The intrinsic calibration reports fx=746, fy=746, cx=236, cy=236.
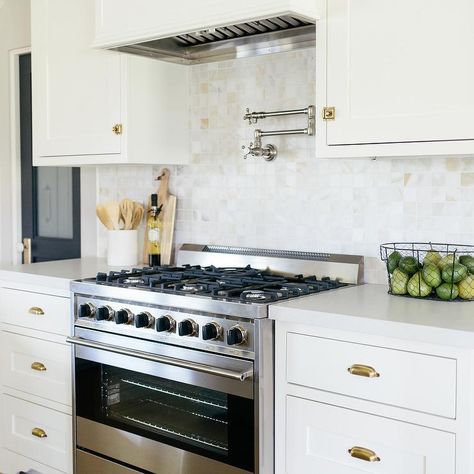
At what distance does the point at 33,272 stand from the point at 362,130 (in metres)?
1.57

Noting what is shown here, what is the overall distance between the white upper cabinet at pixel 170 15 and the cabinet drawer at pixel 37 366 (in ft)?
4.08

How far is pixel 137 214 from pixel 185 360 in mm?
1124

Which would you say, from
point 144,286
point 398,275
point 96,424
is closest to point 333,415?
point 398,275

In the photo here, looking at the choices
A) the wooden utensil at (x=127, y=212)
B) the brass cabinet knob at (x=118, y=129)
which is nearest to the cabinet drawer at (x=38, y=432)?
the wooden utensil at (x=127, y=212)

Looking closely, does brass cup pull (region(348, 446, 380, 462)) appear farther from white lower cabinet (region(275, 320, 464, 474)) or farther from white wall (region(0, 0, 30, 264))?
white wall (region(0, 0, 30, 264))

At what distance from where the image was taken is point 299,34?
9.39 ft

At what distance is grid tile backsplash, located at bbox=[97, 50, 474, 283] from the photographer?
2.60 meters

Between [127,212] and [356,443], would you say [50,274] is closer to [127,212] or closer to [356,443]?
[127,212]

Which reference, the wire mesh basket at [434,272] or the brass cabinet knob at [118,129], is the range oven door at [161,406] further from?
the brass cabinet knob at [118,129]

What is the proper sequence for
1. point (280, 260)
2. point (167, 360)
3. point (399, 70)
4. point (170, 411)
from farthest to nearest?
point (280, 260)
point (170, 411)
point (167, 360)
point (399, 70)

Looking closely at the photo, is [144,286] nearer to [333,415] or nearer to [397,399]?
[333,415]

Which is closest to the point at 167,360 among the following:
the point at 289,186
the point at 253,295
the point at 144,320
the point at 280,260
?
the point at 144,320

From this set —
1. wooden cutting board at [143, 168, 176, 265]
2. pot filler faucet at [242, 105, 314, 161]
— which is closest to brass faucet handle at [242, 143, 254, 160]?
pot filler faucet at [242, 105, 314, 161]

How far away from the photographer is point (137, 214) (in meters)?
3.42
